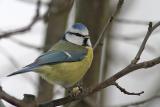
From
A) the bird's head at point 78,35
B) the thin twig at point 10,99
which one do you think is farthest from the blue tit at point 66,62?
the thin twig at point 10,99

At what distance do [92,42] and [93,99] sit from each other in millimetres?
223

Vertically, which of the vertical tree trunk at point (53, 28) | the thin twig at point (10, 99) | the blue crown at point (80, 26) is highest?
the thin twig at point (10, 99)

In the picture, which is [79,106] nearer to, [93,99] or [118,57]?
[93,99]

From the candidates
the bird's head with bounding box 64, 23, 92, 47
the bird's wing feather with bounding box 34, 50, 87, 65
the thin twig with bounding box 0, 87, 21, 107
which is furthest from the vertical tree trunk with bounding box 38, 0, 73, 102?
the thin twig with bounding box 0, 87, 21, 107

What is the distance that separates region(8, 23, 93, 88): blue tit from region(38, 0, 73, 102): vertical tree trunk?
0.14 m

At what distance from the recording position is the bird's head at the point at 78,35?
5.86ft

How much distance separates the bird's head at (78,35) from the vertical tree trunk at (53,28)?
0.10m

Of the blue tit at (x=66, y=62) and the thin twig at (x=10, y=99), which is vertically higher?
the thin twig at (x=10, y=99)

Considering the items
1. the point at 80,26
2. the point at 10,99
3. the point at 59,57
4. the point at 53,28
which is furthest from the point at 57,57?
the point at 53,28

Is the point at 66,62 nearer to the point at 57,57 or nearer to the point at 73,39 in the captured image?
the point at 57,57

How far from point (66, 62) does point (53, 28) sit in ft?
2.57

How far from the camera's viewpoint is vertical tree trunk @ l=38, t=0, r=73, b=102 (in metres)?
2.00

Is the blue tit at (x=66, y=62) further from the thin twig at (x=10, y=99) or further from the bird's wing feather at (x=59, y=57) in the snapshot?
the thin twig at (x=10, y=99)

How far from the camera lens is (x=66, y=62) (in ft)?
5.52
